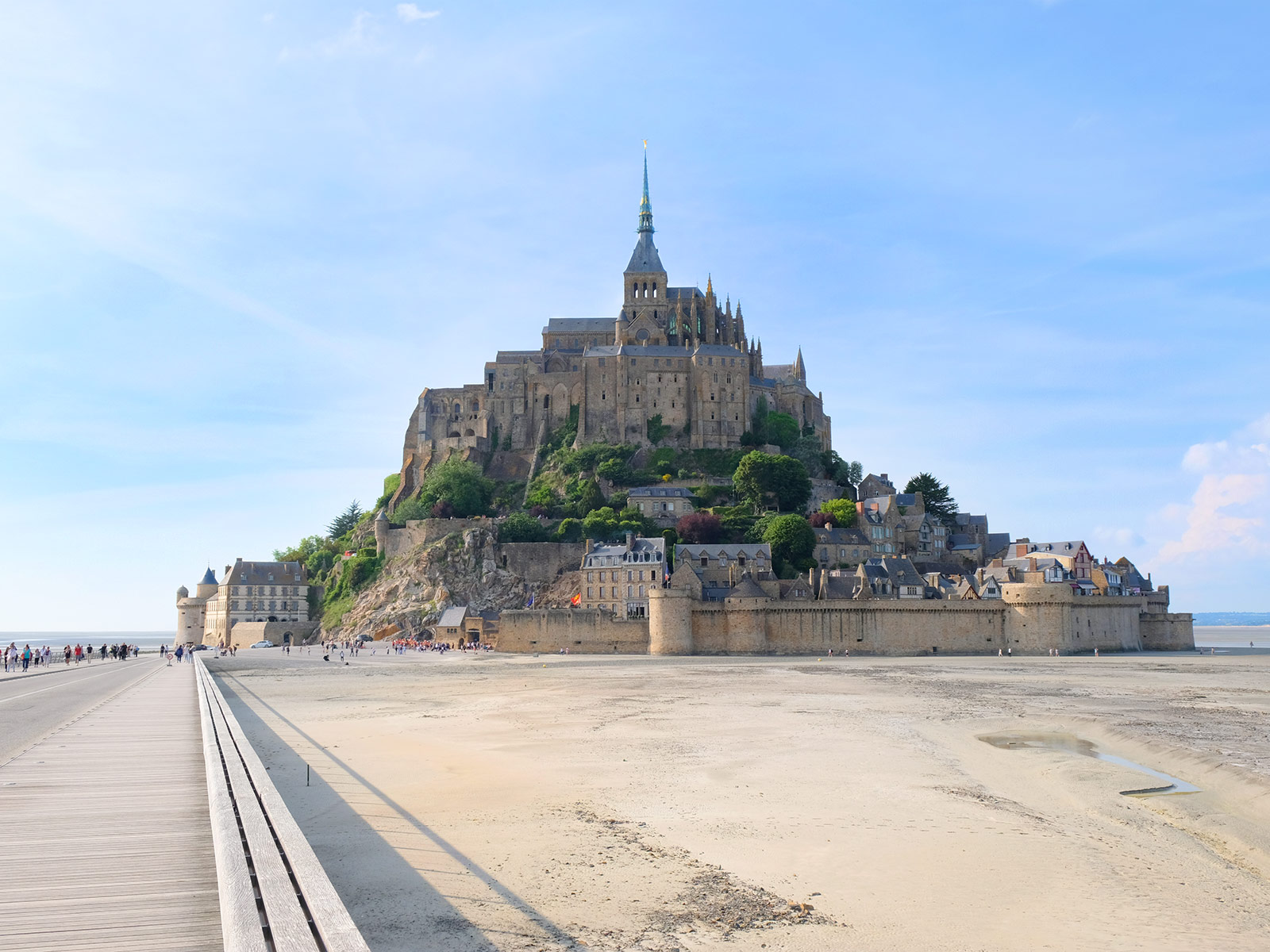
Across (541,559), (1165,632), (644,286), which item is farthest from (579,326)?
(1165,632)

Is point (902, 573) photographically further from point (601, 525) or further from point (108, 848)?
point (108, 848)

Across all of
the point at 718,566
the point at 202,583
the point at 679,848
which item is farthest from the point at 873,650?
the point at 202,583

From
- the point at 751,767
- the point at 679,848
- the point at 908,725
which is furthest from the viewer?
the point at 908,725

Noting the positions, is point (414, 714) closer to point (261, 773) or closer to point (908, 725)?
point (908, 725)

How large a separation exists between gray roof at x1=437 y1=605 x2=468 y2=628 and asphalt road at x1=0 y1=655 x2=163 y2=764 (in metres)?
25.6

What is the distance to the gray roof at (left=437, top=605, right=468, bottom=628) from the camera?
6431 cm

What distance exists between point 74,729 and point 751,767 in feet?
37.4

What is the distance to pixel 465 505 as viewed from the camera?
2953 inches

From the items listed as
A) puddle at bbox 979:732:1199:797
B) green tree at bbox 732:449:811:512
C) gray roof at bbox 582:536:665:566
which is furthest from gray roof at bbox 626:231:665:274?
puddle at bbox 979:732:1199:797

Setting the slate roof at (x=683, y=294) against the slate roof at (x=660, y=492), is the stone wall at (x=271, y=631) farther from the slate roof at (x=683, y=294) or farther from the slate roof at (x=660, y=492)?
the slate roof at (x=683, y=294)

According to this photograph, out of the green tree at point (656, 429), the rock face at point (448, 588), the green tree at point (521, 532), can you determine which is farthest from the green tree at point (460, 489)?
the green tree at point (656, 429)

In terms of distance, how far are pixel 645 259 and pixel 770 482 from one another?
3060 centimetres

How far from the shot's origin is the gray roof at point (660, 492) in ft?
235

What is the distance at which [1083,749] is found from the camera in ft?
66.0
